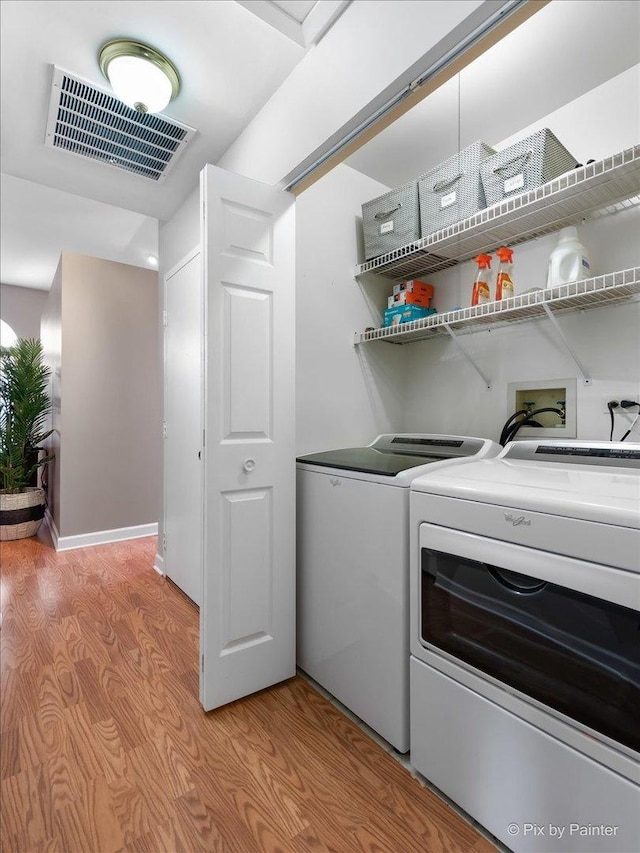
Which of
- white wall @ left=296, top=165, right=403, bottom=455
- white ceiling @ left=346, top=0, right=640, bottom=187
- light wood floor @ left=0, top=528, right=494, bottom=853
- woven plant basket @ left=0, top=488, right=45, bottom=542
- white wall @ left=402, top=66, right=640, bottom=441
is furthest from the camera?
woven plant basket @ left=0, top=488, right=45, bottom=542

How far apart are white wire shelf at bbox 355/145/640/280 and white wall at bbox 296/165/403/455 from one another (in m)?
0.19

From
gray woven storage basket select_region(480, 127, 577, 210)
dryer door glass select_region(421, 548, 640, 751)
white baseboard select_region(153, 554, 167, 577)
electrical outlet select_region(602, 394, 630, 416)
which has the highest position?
gray woven storage basket select_region(480, 127, 577, 210)

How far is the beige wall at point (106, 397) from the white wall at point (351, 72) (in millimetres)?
2153

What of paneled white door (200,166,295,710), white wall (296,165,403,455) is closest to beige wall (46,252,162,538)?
white wall (296,165,403,455)

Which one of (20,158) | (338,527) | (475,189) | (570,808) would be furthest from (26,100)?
(570,808)

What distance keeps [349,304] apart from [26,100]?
162cm

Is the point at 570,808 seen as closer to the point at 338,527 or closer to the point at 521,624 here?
the point at 521,624

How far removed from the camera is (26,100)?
68.6 inches

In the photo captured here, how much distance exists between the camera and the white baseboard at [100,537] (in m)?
3.46

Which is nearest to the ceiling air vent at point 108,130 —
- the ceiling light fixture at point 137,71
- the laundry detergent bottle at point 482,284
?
the ceiling light fixture at point 137,71

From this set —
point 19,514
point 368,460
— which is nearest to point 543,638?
point 368,460

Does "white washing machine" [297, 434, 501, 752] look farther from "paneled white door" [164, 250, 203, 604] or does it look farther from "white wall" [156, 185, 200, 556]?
"white wall" [156, 185, 200, 556]

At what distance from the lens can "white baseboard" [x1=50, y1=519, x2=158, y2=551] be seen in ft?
11.4

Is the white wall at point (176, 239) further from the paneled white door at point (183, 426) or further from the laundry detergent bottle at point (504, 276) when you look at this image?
the laundry detergent bottle at point (504, 276)
